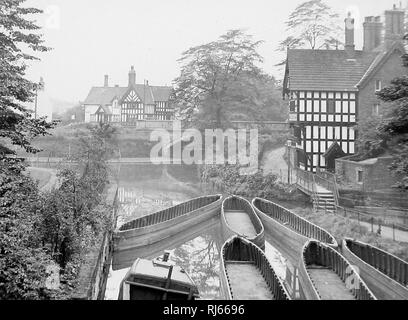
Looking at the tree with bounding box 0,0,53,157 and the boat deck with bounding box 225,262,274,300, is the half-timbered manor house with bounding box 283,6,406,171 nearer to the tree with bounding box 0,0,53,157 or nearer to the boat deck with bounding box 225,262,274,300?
the boat deck with bounding box 225,262,274,300

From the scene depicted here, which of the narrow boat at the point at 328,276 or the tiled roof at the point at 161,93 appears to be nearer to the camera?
the narrow boat at the point at 328,276

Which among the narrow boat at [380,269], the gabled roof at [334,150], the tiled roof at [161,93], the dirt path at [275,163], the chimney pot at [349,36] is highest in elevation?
the chimney pot at [349,36]

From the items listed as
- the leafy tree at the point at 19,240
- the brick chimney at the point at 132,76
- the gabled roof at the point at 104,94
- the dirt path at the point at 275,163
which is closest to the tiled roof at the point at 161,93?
the brick chimney at the point at 132,76

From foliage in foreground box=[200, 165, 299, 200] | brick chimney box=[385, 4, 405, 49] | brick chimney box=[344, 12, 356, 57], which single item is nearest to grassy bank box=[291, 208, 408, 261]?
foliage in foreground box=[200, 165, 299, 200]

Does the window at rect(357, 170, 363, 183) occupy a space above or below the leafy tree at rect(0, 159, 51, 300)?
above

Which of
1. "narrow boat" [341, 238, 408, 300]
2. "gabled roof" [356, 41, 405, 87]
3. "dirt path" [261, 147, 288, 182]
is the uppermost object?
"gabled roof" [356, 41, 405, 87]

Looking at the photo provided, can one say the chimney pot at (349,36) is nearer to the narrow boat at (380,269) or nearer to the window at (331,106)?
the window at (331,106)
